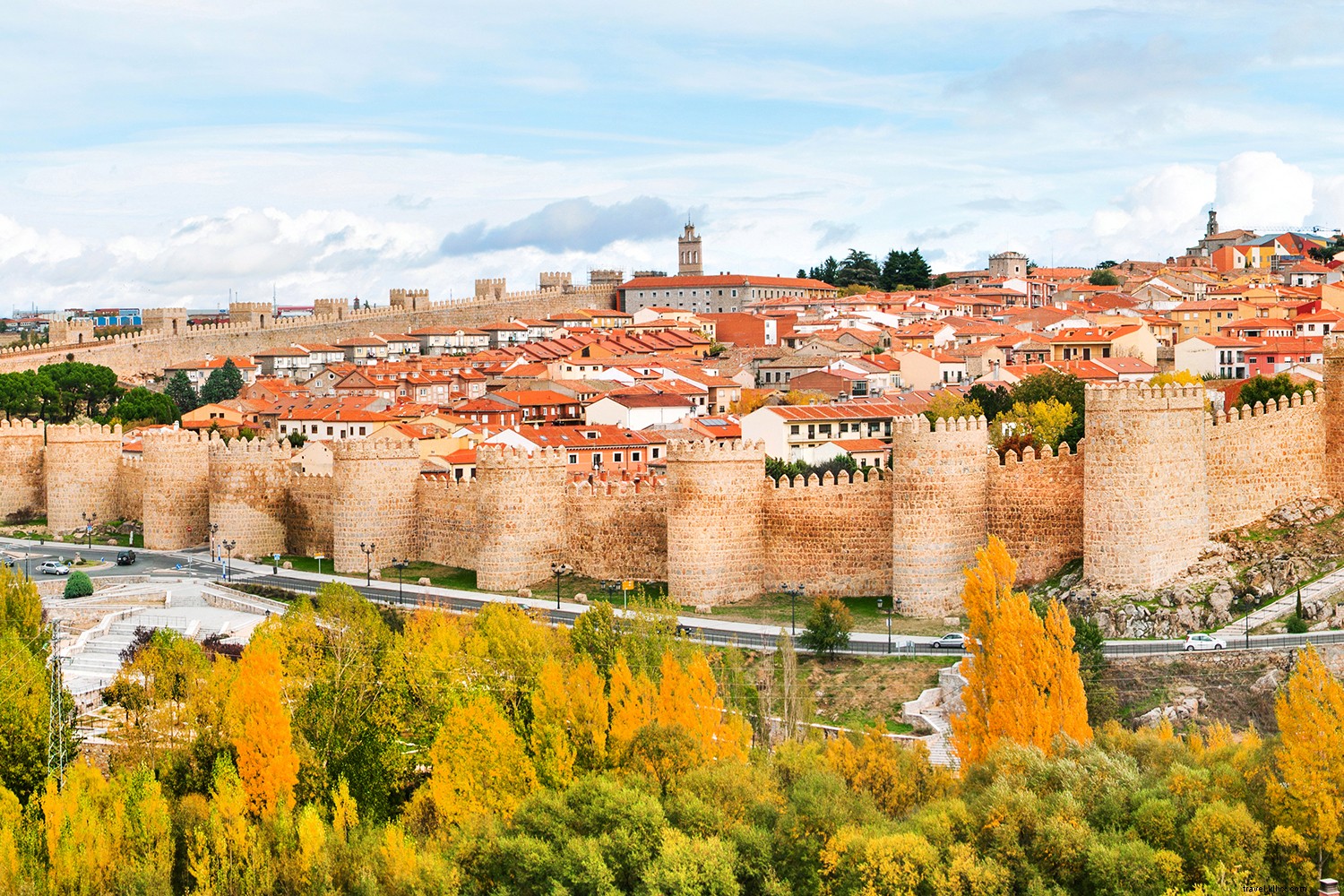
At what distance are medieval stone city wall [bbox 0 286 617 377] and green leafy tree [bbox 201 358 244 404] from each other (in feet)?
27.6

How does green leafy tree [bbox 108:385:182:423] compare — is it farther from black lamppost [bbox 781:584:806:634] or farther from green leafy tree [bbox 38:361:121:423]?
black lamppost [bbox 781:584:806:634]

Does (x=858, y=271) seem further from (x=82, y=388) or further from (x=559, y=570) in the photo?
(x=559, y=570)

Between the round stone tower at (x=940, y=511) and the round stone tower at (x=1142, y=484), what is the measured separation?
7.24 feet

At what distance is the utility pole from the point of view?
24.8 m

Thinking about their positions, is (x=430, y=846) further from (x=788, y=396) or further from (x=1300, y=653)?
(x=788, y=396)

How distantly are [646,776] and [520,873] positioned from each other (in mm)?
2726

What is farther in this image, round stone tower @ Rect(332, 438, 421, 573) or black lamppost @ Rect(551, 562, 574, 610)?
round stone tower @ Rect(332, 438, 421, 573)

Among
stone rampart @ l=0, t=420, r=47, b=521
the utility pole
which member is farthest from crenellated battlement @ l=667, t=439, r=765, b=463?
stone rampart @ l=0, t=420, r=47, b=521

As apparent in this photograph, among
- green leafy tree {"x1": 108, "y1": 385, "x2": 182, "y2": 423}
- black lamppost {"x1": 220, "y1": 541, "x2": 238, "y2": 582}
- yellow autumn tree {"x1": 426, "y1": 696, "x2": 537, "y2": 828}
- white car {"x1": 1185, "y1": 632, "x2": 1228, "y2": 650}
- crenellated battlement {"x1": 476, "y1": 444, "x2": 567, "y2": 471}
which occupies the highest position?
crenellated battlement {"x1": 476, "y1": 444, "x2": 567, "y2": 471}

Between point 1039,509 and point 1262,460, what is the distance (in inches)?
159

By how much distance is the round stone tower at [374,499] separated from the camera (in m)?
37.8

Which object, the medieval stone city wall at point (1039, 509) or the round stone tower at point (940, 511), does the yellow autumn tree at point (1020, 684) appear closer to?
the medieval stone city wall at point (1039, 509)

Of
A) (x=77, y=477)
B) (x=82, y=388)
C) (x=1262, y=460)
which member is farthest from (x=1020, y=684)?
(x=82, y=388)

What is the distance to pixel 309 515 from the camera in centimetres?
4066
